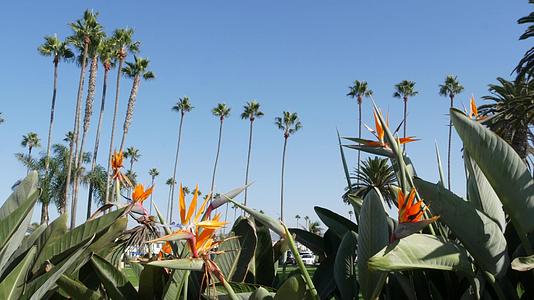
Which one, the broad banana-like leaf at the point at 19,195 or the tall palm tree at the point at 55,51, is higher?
the tall palm tree at the point at 55,51

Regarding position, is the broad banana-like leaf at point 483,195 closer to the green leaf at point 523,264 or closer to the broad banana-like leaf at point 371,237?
the green leaf at point 523,264

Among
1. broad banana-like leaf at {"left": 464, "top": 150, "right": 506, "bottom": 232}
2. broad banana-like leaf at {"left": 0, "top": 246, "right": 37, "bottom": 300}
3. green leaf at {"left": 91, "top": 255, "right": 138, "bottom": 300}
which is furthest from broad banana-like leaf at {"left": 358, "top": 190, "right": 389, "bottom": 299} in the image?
broad banana-like leaf at {"left": 0, "top": 246, "right": 37, "bottom": 300}

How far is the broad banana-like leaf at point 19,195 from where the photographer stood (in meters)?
2.02

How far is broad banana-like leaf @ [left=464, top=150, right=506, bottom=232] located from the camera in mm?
1868

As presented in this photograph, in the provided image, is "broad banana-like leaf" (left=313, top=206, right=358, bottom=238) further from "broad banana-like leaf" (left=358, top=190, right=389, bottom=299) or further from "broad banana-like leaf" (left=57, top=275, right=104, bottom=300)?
"broad banana-like leaf" (left=57, top=275, right=104, bottom=300)

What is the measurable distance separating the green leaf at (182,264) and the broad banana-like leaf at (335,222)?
101cm

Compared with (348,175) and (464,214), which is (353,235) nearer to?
(348,175)

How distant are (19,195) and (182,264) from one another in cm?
106

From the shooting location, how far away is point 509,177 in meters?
1.68

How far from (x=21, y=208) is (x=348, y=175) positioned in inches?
48.6

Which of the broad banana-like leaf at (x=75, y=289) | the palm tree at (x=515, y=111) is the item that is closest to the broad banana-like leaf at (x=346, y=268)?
the broad banana-like leaf at (x=75, y=289)

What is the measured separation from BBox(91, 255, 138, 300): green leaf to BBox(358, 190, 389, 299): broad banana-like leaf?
826 millimetres

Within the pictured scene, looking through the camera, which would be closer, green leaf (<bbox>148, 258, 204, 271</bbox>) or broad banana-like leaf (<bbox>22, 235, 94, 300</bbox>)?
green leaf (<bbox>148, 258, 204, 271</bbox>)

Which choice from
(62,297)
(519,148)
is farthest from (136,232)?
(519,148)
